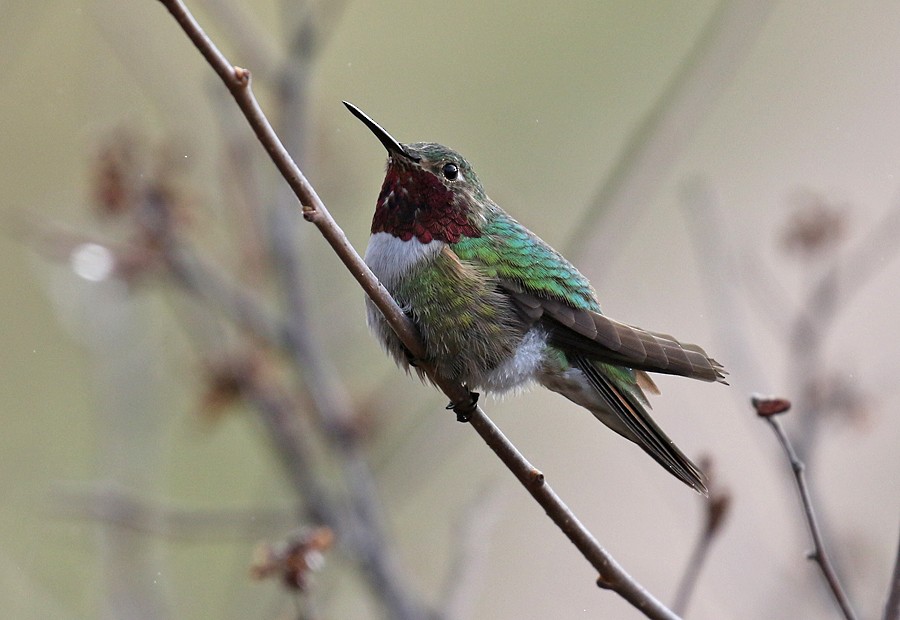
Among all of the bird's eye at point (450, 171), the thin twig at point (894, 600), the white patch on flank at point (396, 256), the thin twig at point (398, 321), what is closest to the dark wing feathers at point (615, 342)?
the white patch on flank at point (396, 256)

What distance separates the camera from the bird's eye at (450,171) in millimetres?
3786

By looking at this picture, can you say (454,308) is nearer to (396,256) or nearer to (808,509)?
(396,256)

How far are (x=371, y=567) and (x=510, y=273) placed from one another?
4.65ft

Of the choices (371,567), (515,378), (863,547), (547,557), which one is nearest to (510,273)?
(515,378)

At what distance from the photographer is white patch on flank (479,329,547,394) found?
11.3 ft

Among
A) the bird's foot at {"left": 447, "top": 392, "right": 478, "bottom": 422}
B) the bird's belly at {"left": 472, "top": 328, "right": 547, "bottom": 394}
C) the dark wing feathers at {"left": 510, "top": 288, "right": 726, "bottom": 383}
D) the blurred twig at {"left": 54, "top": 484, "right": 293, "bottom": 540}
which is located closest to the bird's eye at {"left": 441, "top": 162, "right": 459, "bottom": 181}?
the dark wing feathers at {"left": 510, "top": 288, "right": 726, "bottom": 383}

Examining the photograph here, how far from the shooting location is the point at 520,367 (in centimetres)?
346

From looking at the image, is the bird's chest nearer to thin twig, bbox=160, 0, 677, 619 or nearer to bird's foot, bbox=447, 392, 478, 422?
thin twig, bbox=160, 0, 677, 619

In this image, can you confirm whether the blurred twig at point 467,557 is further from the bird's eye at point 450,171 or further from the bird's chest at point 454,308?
the bird's eye at point 450,171

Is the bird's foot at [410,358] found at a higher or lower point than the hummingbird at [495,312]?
lower

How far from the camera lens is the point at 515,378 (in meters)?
3.48

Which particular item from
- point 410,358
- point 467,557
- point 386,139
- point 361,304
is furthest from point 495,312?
point 361,304

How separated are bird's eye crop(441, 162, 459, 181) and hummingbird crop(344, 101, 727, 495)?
0.08ft

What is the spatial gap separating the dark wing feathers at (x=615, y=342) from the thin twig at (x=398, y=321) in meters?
0.45
